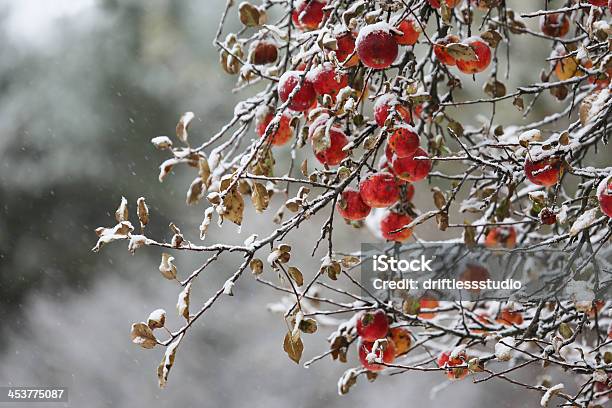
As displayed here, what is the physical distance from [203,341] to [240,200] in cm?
434

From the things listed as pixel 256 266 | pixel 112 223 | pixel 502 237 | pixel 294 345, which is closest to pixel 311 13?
pixel 256 266

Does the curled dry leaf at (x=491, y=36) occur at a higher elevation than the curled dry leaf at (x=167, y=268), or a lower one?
higher

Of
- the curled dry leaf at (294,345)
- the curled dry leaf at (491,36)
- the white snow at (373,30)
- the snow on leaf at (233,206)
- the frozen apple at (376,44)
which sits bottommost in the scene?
the curled dry leaf at (294,345)

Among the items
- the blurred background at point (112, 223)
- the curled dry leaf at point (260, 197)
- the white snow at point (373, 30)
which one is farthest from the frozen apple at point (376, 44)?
the blurred background at point (112, 223)

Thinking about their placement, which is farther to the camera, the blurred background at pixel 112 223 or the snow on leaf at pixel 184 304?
the blurred background at pixel 112 223

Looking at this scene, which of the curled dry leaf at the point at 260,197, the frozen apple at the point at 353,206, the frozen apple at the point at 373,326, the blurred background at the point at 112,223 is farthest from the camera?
the blurred background at the point at 112,223

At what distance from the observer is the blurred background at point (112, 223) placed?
16.5 ft

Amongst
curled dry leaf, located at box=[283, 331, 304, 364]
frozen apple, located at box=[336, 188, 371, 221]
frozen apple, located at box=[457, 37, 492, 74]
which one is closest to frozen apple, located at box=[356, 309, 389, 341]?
frozen apple, located at box=[336, 188, 371, 221]

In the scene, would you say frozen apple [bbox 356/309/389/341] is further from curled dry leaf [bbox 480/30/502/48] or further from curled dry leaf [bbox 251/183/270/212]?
curled dry leaf [bbox 480/30/502/48]

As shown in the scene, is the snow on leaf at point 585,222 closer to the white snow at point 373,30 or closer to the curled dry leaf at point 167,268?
the white snow at point 373,30

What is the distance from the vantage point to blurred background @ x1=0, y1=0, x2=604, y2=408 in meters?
5.03

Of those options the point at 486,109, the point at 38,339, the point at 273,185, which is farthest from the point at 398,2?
the point at 38,339

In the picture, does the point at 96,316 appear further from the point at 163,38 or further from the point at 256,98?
the point at 256,98

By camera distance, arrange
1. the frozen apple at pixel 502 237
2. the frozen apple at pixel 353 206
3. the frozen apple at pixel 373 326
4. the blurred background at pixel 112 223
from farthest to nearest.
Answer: the blurred background at pixel 112 223, the frozen apple at pixel 502 237, the frozen apple at pixel 373 326, the frozen apple at pixel 353 206
